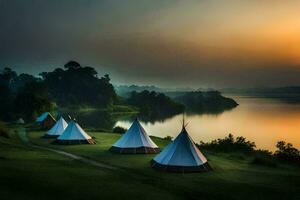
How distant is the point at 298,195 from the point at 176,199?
6314 mm

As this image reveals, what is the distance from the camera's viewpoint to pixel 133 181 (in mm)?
20688

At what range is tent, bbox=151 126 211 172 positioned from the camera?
77.6 ft

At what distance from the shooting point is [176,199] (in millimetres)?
17406

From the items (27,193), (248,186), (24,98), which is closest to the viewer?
(27,193)

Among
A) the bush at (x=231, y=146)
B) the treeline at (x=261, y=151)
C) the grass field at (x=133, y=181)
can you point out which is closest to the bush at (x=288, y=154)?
the treeline at (x=261, y=151)

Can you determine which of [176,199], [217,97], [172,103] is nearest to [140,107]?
[172,103]

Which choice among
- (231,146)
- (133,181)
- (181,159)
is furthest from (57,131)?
(133,181)

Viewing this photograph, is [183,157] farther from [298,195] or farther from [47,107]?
[47,107]

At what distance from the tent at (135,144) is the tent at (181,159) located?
6.16 m

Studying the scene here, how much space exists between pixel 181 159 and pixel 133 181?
174 inches

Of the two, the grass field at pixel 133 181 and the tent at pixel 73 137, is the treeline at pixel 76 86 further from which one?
the grass field at pixel 133 181

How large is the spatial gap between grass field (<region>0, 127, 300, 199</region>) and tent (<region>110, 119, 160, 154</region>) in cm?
337

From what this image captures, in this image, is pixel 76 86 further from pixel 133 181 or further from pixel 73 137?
pixel 133 181

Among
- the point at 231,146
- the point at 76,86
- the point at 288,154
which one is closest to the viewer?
the point at 288,154
